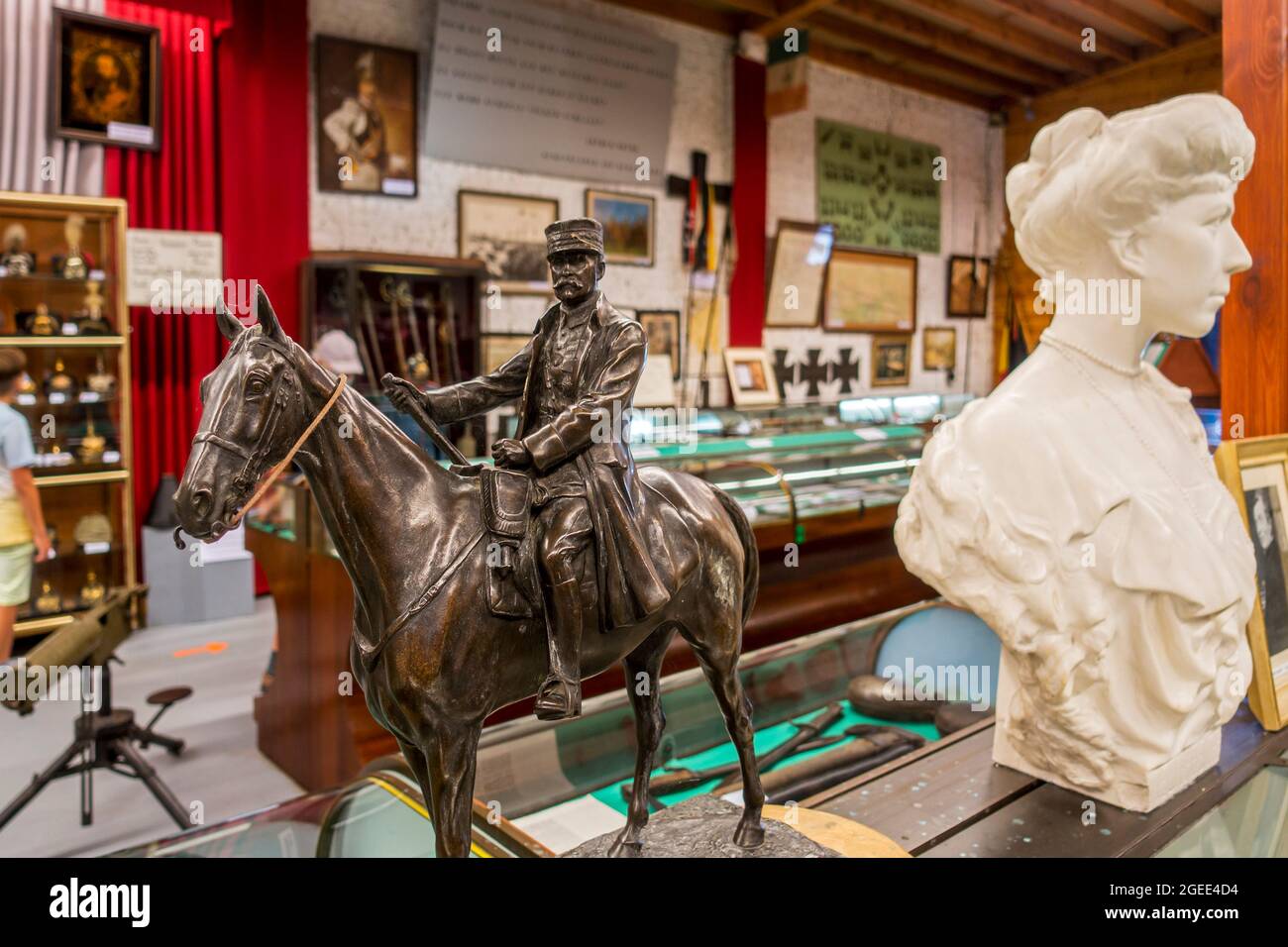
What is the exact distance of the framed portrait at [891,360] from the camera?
9.91m

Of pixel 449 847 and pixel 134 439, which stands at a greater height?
pixel 134 439

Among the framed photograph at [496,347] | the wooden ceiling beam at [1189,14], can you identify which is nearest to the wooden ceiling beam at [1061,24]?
the wooden ceiling beam at [1189,14]

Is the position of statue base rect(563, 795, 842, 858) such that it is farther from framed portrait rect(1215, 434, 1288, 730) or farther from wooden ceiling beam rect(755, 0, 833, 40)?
wooden ceiling beam rect(755, 0, 833, 40)

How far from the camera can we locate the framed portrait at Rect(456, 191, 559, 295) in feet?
22.0

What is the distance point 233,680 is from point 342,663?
2.04 m

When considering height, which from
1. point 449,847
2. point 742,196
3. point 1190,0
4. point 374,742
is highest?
point 1190,0

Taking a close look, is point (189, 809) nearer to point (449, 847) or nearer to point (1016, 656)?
point (449, 847)

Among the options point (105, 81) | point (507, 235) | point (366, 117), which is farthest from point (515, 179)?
point (105, 81)

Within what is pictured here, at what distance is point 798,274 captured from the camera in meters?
8.93

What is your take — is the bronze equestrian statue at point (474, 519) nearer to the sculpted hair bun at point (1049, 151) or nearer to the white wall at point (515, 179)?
the sculpted hair bun at point (1049, 151)

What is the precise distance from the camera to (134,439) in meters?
6.00
